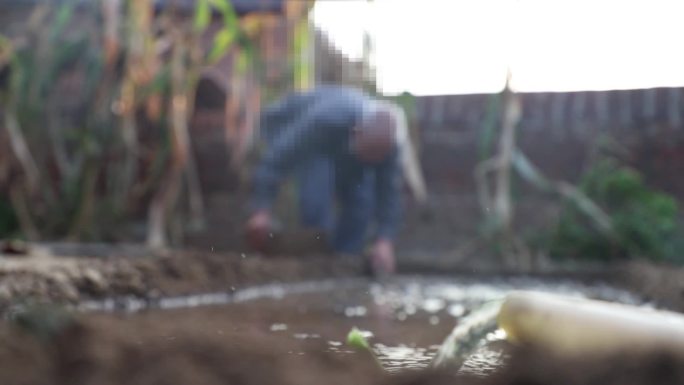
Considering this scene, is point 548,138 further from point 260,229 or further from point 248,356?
point 248,356

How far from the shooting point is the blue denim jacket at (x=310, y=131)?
58.1 inches

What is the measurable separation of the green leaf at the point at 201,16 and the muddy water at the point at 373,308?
3.35 ft

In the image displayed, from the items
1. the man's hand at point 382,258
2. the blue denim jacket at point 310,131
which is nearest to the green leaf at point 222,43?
the blue denim jacket at point 310,131

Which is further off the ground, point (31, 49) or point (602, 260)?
point (31, 49)

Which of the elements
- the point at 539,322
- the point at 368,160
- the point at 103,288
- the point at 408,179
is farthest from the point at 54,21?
the point at 539,322

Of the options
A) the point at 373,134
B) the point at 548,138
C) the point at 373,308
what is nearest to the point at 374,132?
the point at 373,134

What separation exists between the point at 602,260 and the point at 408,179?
82 cm

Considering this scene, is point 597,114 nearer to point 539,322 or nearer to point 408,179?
point 408,179

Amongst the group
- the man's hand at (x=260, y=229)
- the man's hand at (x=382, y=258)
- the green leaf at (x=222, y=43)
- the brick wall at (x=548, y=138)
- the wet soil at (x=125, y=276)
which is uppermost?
the green leaf at (x=222, y=43)

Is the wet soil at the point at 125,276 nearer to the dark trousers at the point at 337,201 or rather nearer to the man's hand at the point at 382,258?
the dark trousers at the point at 337,201

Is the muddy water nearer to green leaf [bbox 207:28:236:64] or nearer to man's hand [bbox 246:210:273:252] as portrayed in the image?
man's hand [bbox 246:210:273:252]

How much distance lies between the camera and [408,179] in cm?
316

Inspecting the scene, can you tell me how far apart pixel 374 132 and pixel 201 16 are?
1.17 m

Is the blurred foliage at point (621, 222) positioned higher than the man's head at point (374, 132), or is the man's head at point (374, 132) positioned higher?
the man's head at point (374, 132)
